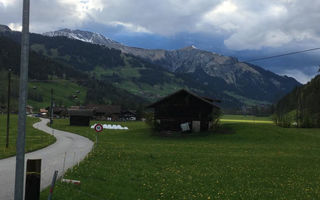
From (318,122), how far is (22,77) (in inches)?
2993

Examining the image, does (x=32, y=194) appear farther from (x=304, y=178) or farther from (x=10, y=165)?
(x=304, y=178)

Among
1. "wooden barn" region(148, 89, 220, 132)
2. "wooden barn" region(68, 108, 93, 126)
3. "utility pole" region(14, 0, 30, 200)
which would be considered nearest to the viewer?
"utility pole" region(14, 0, 30, 200)

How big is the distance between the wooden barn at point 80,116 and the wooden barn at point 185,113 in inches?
1609

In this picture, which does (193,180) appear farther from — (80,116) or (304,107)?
(304,107)

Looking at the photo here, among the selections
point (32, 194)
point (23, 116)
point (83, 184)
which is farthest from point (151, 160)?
point (23, 116)

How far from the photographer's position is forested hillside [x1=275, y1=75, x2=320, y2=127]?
7506cm

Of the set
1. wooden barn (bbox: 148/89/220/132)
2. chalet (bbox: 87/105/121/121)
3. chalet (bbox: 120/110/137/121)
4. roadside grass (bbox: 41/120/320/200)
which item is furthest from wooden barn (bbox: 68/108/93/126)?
roadside grass (bbox: 41/120/320/200)

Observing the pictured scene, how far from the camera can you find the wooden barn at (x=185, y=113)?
5947 cm

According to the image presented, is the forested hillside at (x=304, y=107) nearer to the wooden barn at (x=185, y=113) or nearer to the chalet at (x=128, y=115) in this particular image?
the wooden barn at (x=185, y=113)

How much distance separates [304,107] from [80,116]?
79.7 m

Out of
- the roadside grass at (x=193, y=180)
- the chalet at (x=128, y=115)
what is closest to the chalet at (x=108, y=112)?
the chalet at (x=128, y=115)

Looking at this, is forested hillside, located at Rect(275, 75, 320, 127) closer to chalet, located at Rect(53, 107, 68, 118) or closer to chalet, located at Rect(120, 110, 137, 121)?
chalet, located at Rect(120, 110, 137, 121)

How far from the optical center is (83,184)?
1455cm

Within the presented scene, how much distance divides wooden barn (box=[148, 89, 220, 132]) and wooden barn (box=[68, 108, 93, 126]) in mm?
40870
